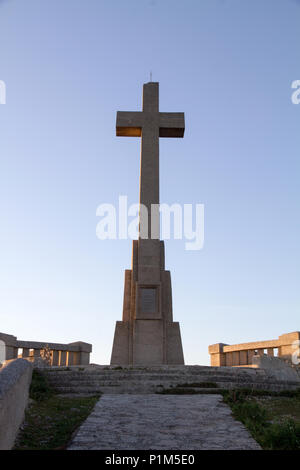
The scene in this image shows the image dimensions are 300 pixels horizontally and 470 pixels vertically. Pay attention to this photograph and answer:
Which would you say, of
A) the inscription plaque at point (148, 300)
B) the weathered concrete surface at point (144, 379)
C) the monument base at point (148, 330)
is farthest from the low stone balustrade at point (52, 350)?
the weathered concrete surface at point (144, 379)

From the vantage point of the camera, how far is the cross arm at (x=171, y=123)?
65.5 ft

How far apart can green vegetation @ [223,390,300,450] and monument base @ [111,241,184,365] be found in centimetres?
681

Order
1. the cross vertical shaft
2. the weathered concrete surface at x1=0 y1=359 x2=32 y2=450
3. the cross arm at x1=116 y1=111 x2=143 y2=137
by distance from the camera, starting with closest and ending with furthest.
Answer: the weathered concrete surface at x1=0 y1=359 x2=32 y2=450 < the cross vertical shaft < the cross arm at x1=116 y1=111 x2=143 y2=137

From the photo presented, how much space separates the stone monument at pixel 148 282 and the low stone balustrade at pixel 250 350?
3.43m

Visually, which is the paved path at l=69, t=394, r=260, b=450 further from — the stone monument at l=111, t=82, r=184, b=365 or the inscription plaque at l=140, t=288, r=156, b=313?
the inscription plaque at l=140, t=288, r=156, b=313

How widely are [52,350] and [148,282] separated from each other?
200 inches

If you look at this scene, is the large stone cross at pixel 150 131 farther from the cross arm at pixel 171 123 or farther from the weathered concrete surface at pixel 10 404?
the weathered concrete surface at pixel 10 404

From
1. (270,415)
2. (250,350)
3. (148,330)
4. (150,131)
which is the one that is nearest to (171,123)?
(150,131)

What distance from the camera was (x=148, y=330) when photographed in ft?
57.3

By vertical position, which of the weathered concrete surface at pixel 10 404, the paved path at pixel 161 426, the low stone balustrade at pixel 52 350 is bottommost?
the paved path at pixel 161 426

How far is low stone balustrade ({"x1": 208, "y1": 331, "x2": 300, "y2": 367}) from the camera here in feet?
55.4

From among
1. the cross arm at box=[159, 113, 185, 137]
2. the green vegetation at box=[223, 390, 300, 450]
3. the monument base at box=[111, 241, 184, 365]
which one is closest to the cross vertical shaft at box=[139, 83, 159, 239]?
the cross arm at box=[159, 113, 185, 137]

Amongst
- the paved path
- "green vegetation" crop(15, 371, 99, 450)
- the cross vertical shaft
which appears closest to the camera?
the paved path

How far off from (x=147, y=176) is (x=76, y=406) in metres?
11.7
